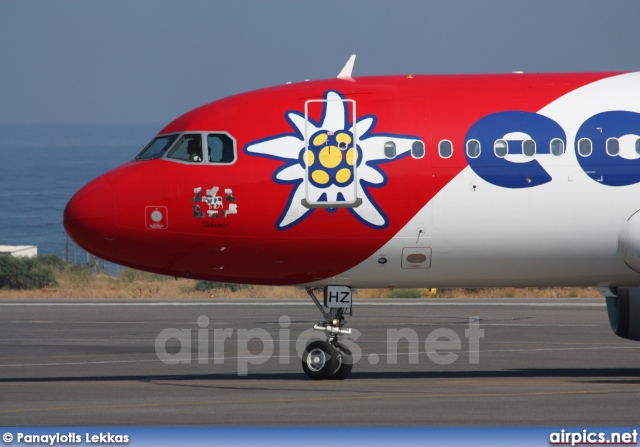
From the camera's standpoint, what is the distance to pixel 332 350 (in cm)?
1911

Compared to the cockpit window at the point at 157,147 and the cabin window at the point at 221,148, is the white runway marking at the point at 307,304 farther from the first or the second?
the cabin window at the point at 221,148

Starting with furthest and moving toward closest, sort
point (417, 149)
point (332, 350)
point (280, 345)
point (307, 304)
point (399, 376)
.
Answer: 1. point (307, 304)
2. point (280, 345)
3. point (399, 376)
4. point (332, 350)
5. point (417, 149)

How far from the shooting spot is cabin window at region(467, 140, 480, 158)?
18.5 m

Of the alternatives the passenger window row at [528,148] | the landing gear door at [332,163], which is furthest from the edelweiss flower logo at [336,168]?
the passenger window row at [528,148]

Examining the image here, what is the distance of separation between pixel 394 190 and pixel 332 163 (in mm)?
1096

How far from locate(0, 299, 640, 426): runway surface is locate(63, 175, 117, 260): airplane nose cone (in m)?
2.43

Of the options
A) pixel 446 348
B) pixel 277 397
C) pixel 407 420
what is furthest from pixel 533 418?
pixel 446 348

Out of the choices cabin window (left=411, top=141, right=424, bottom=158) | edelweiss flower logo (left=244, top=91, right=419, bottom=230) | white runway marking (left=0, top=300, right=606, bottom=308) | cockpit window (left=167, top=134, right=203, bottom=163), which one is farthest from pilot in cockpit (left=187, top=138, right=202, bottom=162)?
white runway marking (left=0, top=300, right=606, bottom=308)

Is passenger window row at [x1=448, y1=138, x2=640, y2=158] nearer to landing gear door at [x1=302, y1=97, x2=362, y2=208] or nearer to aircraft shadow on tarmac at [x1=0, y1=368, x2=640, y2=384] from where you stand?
landing gear door at [x1=302, y1=97, x2=362, y2=208]

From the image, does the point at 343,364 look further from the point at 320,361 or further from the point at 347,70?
the point at 347,70

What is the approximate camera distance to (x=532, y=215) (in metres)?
18.5

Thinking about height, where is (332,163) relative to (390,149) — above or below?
below

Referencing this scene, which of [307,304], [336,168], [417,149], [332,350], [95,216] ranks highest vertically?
[417,149]

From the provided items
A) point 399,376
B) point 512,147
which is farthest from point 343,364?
point 512,147
